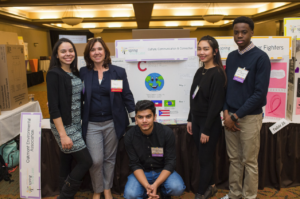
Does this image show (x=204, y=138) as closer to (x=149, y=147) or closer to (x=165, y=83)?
(x=149, y=147)

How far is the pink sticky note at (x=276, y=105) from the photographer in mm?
2119

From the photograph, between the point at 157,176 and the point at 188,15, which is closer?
the point at 157,176

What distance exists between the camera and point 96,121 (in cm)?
171

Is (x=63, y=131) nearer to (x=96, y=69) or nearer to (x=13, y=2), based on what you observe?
(x=96, y=69)

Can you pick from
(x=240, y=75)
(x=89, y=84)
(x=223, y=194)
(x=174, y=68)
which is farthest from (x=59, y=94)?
(x=223, y=194)

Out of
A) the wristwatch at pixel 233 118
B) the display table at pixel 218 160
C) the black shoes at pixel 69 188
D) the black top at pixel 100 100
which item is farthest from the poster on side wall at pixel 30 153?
the wristwatch at pixel 233 118

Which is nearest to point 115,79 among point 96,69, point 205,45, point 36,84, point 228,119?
point 96,69

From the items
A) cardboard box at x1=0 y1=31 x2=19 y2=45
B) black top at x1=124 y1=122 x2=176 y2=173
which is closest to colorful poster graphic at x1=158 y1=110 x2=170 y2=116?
black top at x1=124 y1=122 x2=176 y2=173

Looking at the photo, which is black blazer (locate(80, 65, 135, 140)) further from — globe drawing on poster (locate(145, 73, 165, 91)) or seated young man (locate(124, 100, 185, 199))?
globe drawing on poster (locate(145, 73, 165, 91))

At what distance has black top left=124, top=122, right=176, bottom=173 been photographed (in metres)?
1.63

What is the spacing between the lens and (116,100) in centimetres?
173

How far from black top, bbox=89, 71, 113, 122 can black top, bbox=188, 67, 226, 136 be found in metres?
0.69

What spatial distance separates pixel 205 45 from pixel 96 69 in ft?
2.80

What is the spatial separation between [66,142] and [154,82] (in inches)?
40.8
